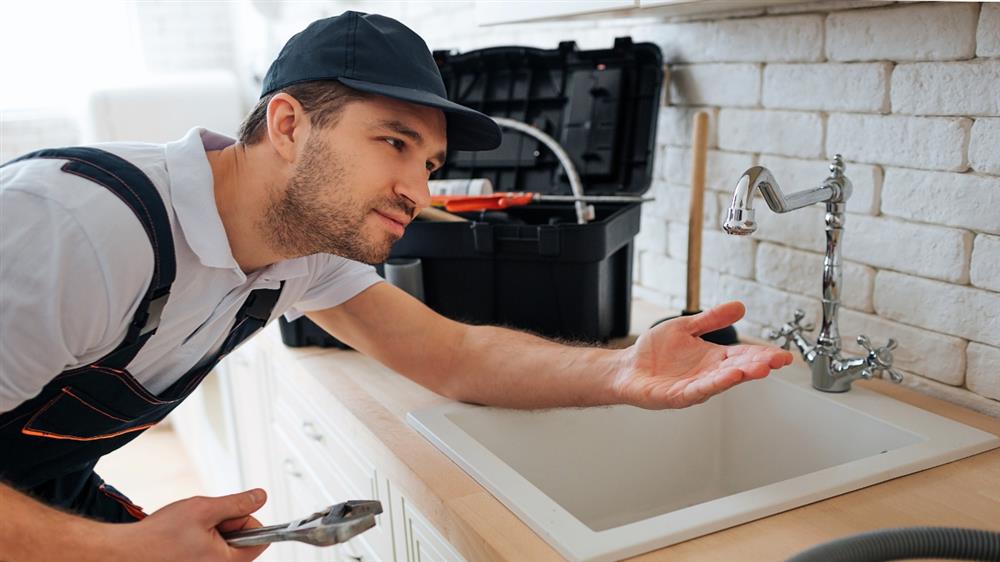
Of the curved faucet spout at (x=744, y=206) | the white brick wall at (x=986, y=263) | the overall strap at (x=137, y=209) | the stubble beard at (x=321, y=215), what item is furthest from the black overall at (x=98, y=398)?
the white brick wall at (x=986, y=263)

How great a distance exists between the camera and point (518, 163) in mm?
1890

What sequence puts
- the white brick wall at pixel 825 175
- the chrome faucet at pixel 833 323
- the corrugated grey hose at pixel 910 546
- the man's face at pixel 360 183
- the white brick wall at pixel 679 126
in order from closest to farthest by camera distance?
the corrugated grey hose at pixel 910 546 < the man's face at pixel 360 183 < the chrome faucet at pixel 833 323 < the white brick wall at pixel 825 175 < the white brick wall at pixel 679 126

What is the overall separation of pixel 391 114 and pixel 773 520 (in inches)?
25.6

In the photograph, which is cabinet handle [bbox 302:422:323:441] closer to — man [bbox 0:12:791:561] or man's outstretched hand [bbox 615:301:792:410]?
man [bbox 0:12:791:561]

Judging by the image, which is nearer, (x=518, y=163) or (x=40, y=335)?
(x=40, y=335)

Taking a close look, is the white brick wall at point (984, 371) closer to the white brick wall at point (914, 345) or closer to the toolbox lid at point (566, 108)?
the white brick wall at point (914, 345)

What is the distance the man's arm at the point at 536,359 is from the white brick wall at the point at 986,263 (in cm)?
32

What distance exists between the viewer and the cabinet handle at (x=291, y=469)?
5.58ft

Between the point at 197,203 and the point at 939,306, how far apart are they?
102cm

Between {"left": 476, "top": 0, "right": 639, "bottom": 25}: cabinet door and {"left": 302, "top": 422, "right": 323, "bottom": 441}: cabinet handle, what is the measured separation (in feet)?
2.56

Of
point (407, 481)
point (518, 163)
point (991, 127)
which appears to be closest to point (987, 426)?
point (991, 127)

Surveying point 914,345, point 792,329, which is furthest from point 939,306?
point 792,329

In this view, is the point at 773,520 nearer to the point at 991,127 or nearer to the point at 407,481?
the point at 407,481

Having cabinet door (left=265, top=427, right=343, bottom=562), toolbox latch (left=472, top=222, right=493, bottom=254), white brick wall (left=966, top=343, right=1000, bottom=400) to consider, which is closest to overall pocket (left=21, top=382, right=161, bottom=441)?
cabinet door (left=265, top=427, right=343, bottom=562)
